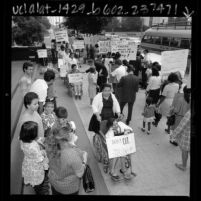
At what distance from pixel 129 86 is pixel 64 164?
362cm

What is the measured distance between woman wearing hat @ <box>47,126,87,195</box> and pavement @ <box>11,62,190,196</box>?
1.04m

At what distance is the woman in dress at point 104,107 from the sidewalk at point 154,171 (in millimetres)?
915

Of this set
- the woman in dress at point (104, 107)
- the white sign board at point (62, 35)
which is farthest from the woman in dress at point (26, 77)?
the white sign board at point (62, 35)

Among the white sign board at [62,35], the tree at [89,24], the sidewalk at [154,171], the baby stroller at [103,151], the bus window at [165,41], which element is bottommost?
the sidewalk at [154,171]

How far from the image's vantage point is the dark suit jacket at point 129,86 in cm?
604

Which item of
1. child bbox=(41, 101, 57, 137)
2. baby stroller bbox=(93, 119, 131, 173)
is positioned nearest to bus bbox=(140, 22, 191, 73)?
baby stroller bbox=(93, 119, 131, 173)

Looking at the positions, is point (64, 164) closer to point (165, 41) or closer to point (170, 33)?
point (170, 33)

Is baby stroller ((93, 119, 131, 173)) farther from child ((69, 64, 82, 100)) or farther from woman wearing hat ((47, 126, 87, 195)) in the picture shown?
child ((69, 64, 82, 100))

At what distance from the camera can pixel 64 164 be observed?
2.82 m

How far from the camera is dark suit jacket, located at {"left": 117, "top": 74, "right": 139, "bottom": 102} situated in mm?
6035

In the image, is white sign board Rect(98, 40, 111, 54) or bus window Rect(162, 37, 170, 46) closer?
white sign board Rect(98, 40, 111, 54)

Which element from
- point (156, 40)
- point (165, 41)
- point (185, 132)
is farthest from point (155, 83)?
point (156, 40)

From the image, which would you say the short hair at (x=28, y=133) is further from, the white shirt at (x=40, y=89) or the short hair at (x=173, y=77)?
the short hair at (x=173, y=77)

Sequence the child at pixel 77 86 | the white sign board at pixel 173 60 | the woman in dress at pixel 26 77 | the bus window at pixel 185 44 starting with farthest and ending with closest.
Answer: the bus window at pixel 185 44 → the child at pixel 77 86 → the woman in dress at pixel 26 77 → the white sign board at pixel 173 60
